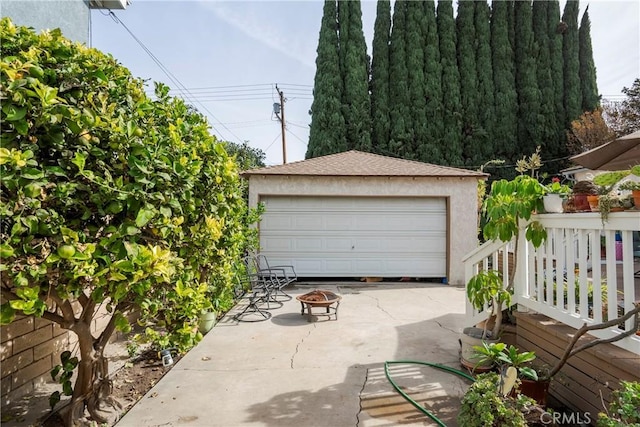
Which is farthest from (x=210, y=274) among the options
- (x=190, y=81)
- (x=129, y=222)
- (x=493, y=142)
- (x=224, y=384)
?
(x=493, y=142)

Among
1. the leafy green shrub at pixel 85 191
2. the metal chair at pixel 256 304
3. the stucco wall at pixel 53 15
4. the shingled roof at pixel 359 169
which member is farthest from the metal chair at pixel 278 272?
the stucco wall at pixel 53 15

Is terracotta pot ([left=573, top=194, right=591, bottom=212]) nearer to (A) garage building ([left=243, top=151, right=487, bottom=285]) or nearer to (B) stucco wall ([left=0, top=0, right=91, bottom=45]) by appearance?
(B) stucco wall ([left=0, top=0, right=91, bottom=45])

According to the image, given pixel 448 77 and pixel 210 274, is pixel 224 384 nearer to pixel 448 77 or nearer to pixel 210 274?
pixel 210 274

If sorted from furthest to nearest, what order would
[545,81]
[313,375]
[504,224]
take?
[545,81] < [313,375] < [504,224]

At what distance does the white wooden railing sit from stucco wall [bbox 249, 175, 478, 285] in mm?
4842

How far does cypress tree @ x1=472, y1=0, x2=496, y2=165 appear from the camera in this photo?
20656 millimetres

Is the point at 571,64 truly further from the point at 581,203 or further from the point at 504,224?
the point at 581,203

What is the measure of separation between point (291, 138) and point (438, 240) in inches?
611

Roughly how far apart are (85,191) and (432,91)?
21.9 metres

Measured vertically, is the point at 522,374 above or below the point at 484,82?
below

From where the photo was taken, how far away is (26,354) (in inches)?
137

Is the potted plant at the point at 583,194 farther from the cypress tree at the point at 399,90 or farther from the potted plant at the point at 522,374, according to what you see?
the cypress tree at the point at 399,90

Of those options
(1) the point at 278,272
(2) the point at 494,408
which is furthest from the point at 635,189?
(1) the point at 278,272

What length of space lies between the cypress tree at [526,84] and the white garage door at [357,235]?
14.9m
